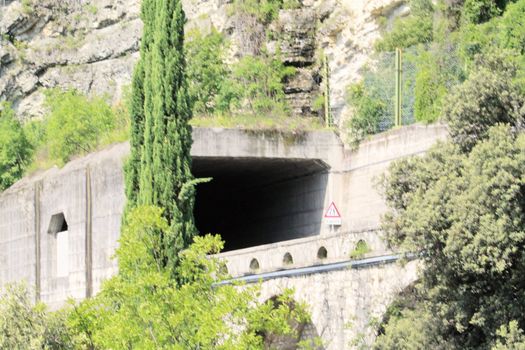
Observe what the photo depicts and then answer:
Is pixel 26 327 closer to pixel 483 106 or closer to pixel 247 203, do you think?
pixel 483 106

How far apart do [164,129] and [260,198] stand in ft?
27.0

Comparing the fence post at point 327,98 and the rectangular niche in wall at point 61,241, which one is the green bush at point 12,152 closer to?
the rectangular niche in wall at point 61,241

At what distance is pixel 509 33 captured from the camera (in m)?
30.0

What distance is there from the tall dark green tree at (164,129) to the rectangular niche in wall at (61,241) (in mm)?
5653

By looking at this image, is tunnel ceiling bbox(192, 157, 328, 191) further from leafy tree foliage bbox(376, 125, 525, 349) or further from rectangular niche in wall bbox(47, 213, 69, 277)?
leafy tree foliage bbox(376, 125, 525, 349)

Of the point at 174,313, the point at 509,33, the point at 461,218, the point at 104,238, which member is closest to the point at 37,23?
the point at 104,238

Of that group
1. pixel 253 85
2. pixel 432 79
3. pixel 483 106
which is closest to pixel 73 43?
pixel 253 85

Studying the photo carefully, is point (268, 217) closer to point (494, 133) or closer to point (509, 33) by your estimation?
point (509, 33)

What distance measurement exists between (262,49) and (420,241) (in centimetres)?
1962

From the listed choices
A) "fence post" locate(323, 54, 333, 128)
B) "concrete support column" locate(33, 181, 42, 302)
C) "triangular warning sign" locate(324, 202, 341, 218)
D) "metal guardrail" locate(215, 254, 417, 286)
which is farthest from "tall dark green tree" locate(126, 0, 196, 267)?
"concrete support column" locate(33, 181, 42, 302)

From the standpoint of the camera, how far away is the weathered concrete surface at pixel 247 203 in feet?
84.9

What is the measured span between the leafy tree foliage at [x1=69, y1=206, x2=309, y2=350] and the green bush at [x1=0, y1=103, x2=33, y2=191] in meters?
24.9

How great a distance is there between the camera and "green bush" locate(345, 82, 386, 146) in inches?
1230

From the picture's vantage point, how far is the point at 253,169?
33.8 m
